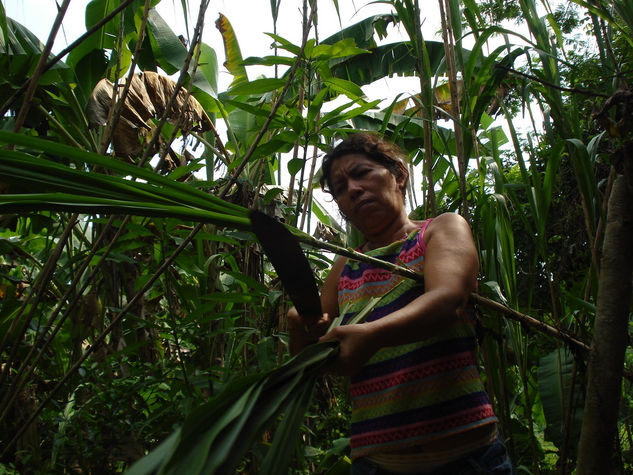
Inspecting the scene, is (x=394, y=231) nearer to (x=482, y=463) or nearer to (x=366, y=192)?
(x=366, y=192)

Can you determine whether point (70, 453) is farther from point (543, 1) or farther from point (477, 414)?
point (543, 1)

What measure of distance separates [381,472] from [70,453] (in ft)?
2.73

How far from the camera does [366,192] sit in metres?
1.05

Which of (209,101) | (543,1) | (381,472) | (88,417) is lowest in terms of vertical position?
(381,472)

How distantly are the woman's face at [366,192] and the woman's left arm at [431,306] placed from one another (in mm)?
150

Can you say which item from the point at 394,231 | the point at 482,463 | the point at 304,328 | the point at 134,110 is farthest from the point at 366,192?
the point at 134,110

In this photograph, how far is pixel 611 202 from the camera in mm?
599

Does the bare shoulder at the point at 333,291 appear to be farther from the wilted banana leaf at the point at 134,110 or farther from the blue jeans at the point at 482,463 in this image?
the wilted banana leaf at the point at 134,110

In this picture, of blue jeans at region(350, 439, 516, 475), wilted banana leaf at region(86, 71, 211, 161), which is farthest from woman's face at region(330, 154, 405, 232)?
wilted banana leaf at region(86, 71, 211, 161)

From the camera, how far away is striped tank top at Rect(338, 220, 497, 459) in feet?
2.82

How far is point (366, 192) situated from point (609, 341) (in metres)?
0.57

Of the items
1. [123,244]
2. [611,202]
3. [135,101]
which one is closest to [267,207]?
[123,244]

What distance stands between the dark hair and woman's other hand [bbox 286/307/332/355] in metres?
0.45

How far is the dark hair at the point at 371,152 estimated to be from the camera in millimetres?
1119
